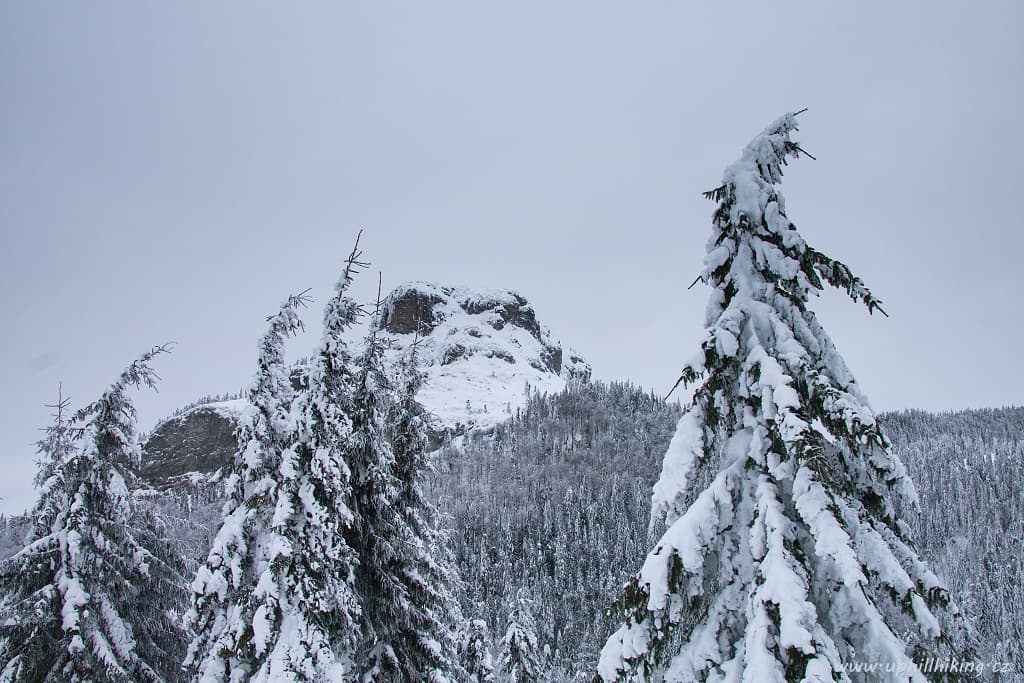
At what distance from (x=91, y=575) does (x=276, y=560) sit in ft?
17.8

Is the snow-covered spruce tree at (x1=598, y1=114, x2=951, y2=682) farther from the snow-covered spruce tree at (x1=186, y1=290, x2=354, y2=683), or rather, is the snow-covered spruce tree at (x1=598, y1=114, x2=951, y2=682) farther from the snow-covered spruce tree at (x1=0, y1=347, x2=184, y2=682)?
the snow-covered spruce tree at (x1=0, y1=347, x2=184, y2=682)

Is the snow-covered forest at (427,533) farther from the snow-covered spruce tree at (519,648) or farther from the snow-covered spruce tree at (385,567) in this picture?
the snow-covered spruce tree at (519,648)

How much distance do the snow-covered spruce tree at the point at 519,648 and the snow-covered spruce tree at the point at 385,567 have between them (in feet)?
43.6

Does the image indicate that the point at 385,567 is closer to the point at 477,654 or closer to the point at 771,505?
the point at 771,505

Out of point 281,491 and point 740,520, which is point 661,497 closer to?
point 740,520

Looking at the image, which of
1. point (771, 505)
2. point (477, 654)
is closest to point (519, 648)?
point (477, 654)

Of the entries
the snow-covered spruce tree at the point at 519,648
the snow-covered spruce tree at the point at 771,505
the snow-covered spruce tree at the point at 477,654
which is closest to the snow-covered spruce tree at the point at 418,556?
the snow-covered spruce tree at the point at 771,505

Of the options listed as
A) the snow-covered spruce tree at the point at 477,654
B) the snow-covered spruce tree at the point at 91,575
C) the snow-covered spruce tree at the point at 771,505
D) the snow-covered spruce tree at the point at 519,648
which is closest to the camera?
the snow-covered spruce tree at the point at 771,505

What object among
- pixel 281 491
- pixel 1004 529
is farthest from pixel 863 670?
pixel 1004 529

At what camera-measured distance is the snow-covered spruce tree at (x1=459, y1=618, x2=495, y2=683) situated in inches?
887

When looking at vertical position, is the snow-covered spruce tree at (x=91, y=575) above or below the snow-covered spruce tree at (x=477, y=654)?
above

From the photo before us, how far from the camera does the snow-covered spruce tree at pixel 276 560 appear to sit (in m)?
9.19

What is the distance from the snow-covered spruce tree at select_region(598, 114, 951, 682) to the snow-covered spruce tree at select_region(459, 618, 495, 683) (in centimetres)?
1864

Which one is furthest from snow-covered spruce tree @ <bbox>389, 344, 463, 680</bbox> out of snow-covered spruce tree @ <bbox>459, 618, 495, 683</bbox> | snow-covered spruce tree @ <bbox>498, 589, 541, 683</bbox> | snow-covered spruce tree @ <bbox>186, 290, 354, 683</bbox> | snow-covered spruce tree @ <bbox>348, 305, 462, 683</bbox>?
snow-covered spruce tree @ <bbox>498, 589, 541, 683</bbox>
